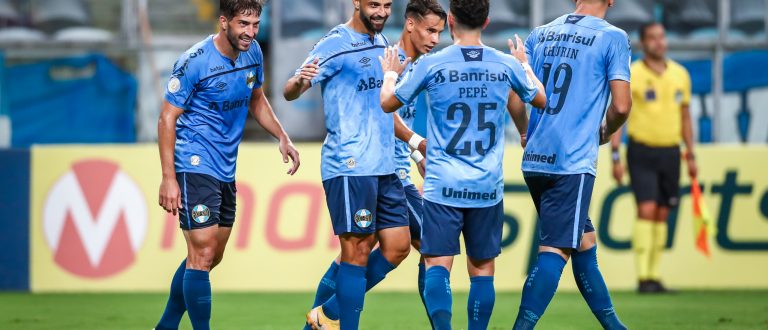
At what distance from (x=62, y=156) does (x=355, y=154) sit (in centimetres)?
584

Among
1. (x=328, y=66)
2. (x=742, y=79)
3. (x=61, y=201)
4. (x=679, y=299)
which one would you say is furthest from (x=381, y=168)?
(x=742, y=79)

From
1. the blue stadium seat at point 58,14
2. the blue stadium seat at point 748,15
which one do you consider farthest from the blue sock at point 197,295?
the blue stadium seat at point 748,15

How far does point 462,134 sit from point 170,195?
71.6 inches

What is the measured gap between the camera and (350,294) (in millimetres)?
7516

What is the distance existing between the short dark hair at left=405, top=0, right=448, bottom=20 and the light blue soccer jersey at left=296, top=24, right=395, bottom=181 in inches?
21.0

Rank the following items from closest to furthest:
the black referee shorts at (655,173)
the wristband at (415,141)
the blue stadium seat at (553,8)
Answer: the wristband at (415,141)
the black referee shorts at (655,173)
the blue stadium seat at (553,8)

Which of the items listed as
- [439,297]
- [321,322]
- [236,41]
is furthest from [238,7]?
[439,297]

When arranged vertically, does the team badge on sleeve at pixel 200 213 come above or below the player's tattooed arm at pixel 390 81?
below

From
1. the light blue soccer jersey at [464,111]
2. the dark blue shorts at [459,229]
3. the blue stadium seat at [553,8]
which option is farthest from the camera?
the blue stadium seat at [553,8]

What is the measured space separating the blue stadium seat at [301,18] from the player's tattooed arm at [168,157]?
7.42 meters

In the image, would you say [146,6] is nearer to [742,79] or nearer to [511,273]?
[511,273]

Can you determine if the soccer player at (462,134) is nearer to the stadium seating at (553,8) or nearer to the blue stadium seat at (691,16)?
the stadium seating at (553,8)

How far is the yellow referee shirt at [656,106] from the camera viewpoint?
39.7 ft

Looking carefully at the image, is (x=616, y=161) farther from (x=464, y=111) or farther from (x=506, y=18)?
(x=464, y=111)
